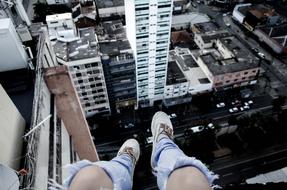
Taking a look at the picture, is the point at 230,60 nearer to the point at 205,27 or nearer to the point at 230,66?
the point at 230,66

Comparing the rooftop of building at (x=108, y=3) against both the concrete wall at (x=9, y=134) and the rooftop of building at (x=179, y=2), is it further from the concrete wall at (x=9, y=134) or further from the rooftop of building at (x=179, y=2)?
the concrete wall at (x=9, y=134)

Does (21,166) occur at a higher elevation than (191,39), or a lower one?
higher

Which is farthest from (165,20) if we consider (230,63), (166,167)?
(166,167)

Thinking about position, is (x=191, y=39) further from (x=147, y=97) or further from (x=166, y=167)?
(x=166, y=167)

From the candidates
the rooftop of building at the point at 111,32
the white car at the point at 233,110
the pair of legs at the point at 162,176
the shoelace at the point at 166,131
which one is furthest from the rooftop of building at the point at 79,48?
the pair of legs at the point at 162,176

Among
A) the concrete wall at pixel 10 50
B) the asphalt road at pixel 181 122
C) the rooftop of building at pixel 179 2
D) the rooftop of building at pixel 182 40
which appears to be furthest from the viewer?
the rooftop of building at pixel 179 2

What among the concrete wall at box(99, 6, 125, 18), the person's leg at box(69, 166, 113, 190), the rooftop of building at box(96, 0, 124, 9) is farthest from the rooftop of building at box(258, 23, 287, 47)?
the person's leg at box(69, 166, 113, 190)

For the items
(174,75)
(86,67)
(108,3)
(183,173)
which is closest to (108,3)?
(108,3)
